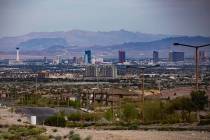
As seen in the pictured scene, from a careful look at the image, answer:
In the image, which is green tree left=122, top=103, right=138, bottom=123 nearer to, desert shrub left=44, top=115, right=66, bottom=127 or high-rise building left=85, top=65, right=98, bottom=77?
desert shrub left=44, top=115, right=66, bottom=127

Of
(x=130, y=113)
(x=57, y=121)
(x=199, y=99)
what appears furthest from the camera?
(x=130, y=113)

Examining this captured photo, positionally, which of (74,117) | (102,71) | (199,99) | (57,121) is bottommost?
(74,117)

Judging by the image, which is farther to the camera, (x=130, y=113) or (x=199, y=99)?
(x=130, y=113)

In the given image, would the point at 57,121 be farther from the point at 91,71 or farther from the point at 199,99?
the point at 91,71

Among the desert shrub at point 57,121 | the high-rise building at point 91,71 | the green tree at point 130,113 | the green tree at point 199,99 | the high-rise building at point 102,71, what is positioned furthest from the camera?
the high-rise building at point 91,71

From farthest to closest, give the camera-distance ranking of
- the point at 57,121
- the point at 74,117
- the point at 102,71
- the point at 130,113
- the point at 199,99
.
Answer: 1. the point at 102,71
2. the point at 74,117
3. the point at 130,113
4. the point at 57,121
5. the point at 199,99

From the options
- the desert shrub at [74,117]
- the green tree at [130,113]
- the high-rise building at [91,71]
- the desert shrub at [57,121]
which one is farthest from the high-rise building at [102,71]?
the desert shrub at [57,121]

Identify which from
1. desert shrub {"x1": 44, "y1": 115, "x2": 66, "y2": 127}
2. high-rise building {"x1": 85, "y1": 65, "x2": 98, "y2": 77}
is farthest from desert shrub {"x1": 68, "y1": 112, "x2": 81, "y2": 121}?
high-rise building {"x1": 85, "y1": 65, "x2": 98, "y2": 77}

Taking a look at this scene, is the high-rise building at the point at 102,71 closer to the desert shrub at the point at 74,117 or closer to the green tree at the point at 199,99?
the desert shrub at the point at 74,117

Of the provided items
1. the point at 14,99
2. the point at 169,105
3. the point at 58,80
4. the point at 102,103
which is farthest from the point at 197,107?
the point at 58,80

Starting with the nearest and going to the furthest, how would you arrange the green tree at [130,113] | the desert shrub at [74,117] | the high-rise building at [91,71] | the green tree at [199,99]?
the green tree at [199,99]
the green tree at [130,113]
the desert shrub at [74,117]
the high-rise building at [91,71]

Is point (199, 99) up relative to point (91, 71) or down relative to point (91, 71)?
up

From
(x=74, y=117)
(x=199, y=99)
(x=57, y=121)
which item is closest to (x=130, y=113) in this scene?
(x=74, y=117)
